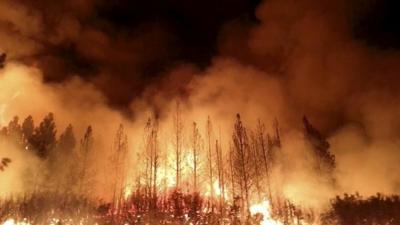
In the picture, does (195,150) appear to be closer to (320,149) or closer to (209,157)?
(209,157)

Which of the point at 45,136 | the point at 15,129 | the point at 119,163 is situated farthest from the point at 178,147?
the point at 15,129

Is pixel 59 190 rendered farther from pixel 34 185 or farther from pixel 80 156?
pixel 80 156

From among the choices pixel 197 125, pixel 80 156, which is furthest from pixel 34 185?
pixel 197 125

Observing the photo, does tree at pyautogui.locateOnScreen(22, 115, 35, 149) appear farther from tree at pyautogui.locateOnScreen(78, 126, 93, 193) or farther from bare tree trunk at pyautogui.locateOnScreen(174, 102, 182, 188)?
bare tree trunk at pyautogui.locateOnScreen(174, 102, 182, 188)

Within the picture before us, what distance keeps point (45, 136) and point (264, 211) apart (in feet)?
87.5

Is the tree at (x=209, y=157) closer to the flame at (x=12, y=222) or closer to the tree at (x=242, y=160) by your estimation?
the tree at (x=242, y=160)

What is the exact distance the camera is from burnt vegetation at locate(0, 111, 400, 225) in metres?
28.4

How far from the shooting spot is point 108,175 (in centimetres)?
4131

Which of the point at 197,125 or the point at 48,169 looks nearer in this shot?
the point at 48,169

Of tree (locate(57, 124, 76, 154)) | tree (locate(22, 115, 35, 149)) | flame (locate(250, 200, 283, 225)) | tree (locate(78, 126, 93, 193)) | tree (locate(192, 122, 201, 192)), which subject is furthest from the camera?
tree (locate(22, 115, 35, 149))

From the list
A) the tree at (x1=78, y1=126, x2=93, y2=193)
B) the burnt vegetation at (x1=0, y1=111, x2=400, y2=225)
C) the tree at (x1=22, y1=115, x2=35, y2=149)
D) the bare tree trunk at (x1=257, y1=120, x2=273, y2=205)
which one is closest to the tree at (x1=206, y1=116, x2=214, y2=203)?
the burnt vegetation at (x1=0, y1=111, x2=400, y2=225)

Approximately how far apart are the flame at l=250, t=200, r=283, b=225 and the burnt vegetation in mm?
361

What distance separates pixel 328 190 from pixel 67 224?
62.6ft

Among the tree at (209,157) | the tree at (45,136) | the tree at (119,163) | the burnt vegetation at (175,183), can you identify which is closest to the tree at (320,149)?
the burnt vegetation at (175,183)
